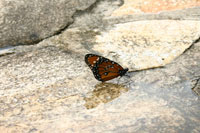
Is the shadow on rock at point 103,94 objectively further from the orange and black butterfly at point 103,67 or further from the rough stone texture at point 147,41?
the rough stone texture at point 147,41

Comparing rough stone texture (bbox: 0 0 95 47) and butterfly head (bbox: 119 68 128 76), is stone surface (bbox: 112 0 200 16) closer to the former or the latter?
rough stone texture (bbox: 0 0 95 47)

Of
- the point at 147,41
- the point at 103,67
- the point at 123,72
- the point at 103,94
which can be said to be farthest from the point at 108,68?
the point at 147,41

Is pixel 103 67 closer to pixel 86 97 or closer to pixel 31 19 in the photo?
pixel 86 97

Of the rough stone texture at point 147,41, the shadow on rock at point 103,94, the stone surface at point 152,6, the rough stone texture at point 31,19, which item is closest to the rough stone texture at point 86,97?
the shadow on rock at point 103,94

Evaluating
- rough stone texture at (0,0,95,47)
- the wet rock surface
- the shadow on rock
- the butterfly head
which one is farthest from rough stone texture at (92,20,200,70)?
rough stone texture at (0,0,95,47)

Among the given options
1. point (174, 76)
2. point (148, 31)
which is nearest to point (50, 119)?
point (174, 76)

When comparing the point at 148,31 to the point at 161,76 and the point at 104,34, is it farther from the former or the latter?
the point at 161,76
